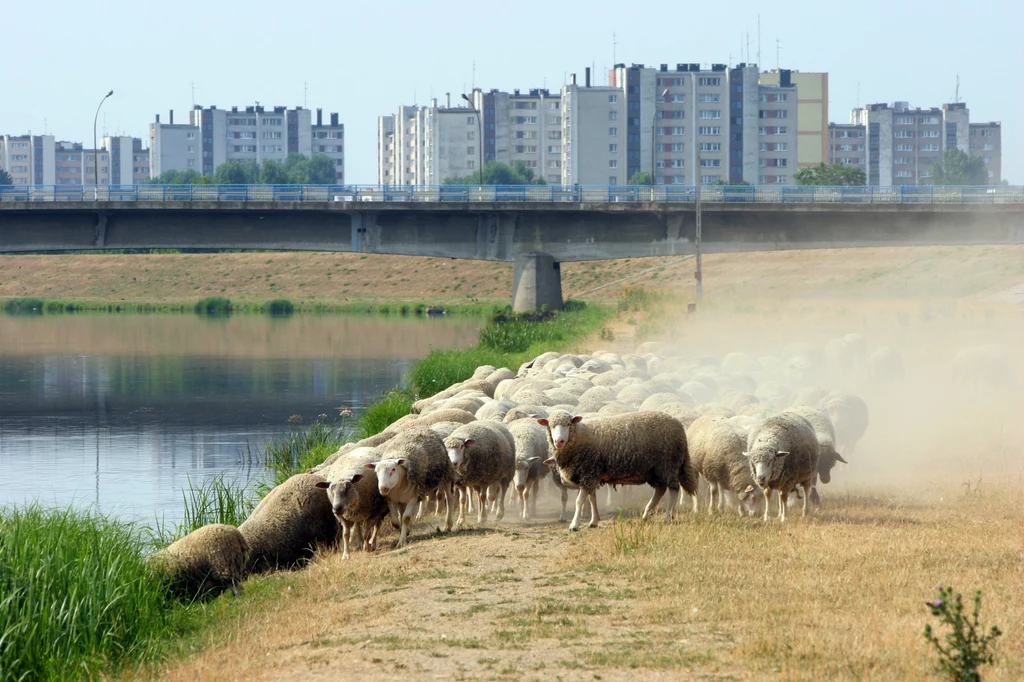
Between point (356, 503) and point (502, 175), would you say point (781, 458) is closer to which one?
point (356, 503)

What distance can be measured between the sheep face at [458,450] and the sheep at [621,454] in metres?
1.04

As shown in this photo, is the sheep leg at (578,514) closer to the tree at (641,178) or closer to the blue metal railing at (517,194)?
the blue metal railing at (517,194)

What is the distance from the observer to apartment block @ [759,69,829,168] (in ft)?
508

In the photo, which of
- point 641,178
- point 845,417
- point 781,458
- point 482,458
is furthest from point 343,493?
point 641,178

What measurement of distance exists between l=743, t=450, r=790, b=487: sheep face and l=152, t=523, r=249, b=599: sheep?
5.09m

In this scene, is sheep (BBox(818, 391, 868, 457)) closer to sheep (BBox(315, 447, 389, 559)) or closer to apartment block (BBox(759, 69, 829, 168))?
sheep (BBox(315, 447, 389, 559))

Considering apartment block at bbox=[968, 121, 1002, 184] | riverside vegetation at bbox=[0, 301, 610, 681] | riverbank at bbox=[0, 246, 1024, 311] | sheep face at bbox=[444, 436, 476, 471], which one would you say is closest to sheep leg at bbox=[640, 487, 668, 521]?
sheep face at bbox=[444, 436, 476, 471]

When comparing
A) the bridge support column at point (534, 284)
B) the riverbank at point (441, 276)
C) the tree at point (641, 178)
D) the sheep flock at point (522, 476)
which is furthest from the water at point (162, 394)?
the tree at point (641, 178)

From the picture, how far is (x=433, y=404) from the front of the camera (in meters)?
20.4

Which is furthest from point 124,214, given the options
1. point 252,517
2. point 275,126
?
point 275,126

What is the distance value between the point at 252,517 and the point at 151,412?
20.6 meters

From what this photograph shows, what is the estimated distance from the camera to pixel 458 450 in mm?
13742

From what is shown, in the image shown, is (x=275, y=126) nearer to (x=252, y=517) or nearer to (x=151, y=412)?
(x=151, y=412)

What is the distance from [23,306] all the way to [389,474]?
82.8m
